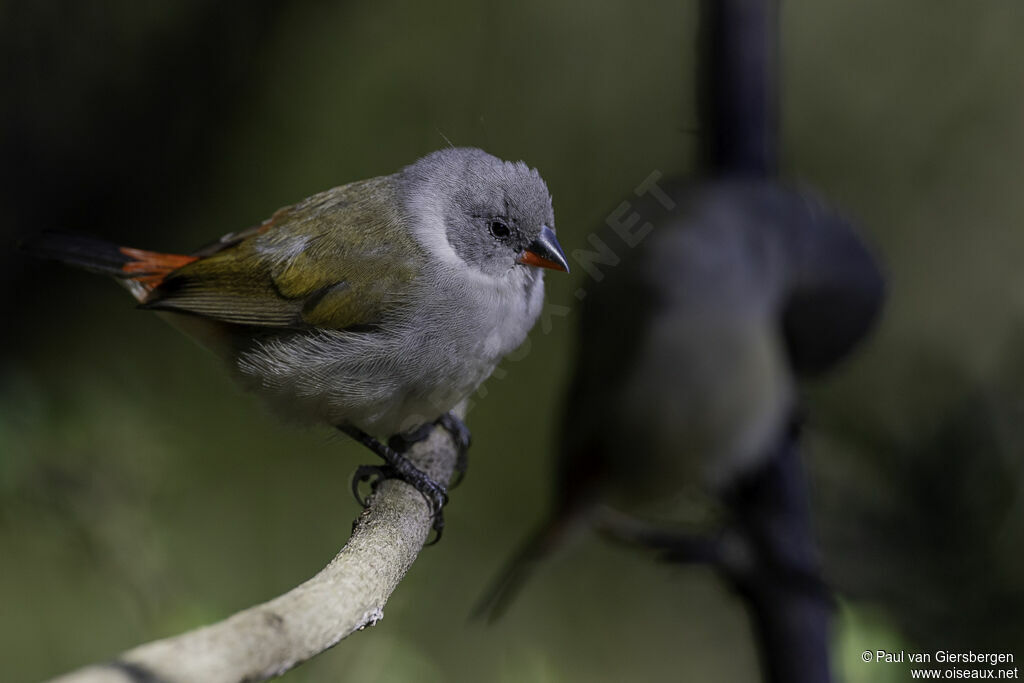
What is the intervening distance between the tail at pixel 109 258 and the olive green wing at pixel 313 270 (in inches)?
2.4

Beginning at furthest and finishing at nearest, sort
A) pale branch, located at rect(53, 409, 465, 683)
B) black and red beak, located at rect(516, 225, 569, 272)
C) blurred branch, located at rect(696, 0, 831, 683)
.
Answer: blurred branch, located at rect(696, 0, 831, 683) < black and red beak, located at rect(516, 225, 569, 272) < pale branch, located at rect(53, 409, 465, 683)

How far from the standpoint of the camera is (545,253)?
1.67m

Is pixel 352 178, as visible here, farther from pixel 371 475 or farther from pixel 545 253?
pixel 545 253

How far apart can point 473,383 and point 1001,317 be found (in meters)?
2.50

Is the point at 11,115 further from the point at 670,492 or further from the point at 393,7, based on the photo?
the point at 670,492

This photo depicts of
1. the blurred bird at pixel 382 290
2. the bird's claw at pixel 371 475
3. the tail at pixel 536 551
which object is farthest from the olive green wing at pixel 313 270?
the tail at pixel 536 551

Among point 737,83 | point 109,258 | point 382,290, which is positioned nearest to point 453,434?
point 382,290

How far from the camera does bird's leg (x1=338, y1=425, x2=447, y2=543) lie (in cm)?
200

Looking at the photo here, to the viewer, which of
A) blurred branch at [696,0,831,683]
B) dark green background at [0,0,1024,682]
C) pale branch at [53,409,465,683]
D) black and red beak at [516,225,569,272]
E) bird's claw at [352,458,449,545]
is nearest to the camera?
pale branch at [53,409,465,683]

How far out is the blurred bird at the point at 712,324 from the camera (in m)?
2.46

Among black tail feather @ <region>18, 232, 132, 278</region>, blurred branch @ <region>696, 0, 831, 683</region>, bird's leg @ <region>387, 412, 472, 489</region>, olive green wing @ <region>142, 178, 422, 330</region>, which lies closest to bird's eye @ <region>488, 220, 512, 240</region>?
olive green wing @ <region>142, 178, 422, 330</region>

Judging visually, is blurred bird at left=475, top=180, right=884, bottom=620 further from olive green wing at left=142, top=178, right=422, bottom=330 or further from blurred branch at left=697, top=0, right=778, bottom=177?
olive green wing at left=142, top=178, right=422, bottom=330

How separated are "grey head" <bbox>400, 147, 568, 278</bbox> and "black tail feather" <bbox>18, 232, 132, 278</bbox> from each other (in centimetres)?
69

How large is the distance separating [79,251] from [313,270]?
54cm
